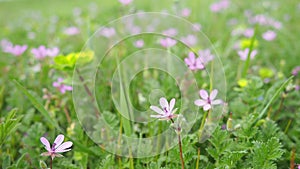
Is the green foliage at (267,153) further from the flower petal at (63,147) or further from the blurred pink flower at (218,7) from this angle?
the blurred pink flower at (218,7)

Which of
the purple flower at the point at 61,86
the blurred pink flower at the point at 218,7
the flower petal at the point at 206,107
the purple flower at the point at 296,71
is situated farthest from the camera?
the blurred pink flower at the point at 218,7

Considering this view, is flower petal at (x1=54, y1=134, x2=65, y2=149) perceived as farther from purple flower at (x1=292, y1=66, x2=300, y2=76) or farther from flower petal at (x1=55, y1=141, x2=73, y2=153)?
purple flower at (x1=292, y1=66, x2=300, y2=76)

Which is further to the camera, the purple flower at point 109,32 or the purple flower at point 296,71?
the purple flower at point 109,32

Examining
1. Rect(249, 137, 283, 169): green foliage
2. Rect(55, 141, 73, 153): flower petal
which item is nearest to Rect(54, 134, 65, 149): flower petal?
Rect(55, 141, 73, 153): flower petal

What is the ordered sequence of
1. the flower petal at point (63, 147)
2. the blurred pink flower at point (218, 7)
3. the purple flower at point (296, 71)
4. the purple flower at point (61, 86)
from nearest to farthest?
1. the flower petal at point (63, 147)
2. the purple flower at point (61, 86)
3. the purple flower at point (296, 71)
4. the blurred pink flower at point (218, 7)

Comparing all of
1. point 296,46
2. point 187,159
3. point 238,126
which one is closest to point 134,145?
point 187,159

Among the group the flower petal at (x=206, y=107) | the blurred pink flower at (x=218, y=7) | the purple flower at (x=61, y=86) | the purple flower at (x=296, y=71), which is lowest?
the flower petal at (x=206, y=107)

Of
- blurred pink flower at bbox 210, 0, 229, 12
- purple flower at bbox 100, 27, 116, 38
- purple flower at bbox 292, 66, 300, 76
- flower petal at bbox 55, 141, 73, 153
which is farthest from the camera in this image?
blurred pink flower at bbox 210, 0, 229, 12

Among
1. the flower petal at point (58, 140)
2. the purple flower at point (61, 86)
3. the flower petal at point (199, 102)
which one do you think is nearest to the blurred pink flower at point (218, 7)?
the purple flower at point (61, 86)

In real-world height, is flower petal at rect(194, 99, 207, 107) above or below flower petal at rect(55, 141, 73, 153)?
above

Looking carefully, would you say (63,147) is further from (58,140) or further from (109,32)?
(109,32)

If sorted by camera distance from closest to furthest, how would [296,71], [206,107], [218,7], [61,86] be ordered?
[206,107] < [61,86] < [296,71] < [218,7]

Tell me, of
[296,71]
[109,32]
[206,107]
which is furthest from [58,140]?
[109,32]
